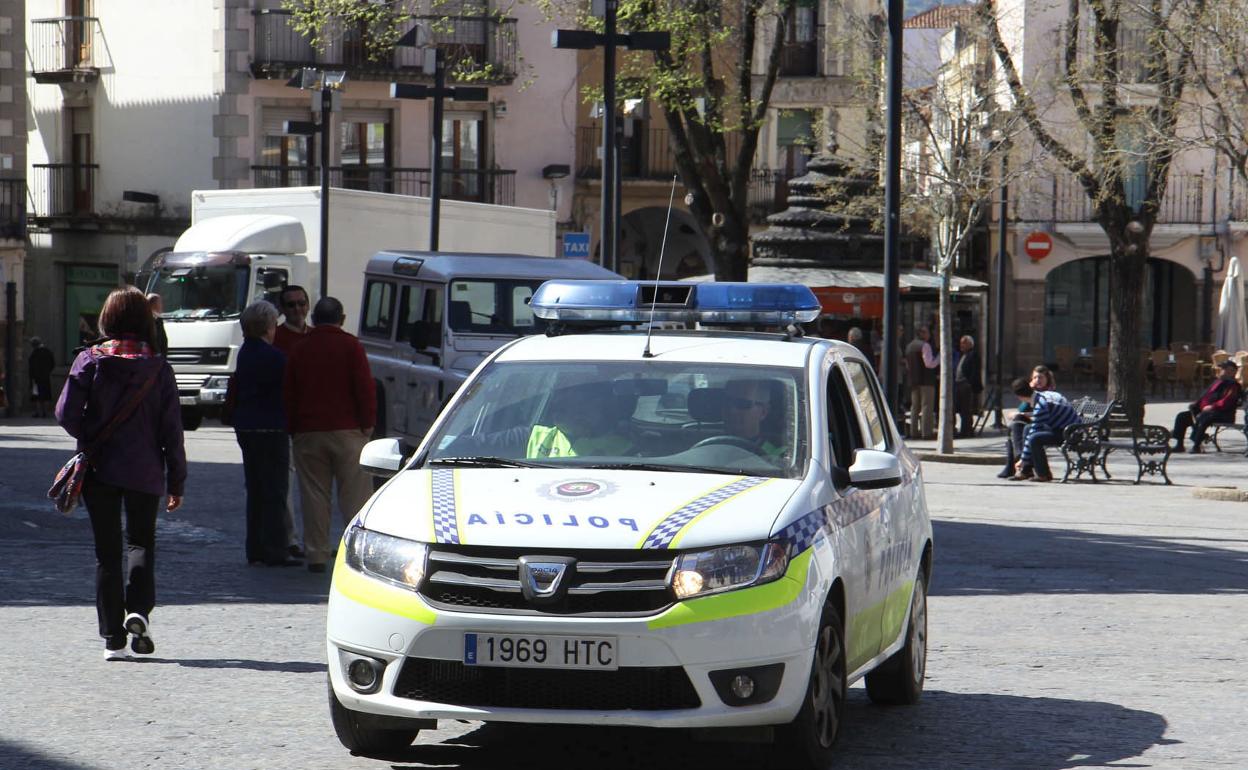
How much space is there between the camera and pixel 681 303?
27.7ft

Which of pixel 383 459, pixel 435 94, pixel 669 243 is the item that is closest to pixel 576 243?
pixel 435 94

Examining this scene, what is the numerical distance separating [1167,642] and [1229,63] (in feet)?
46.8

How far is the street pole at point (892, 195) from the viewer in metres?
18.3

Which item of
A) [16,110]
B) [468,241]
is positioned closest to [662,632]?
[468,241]

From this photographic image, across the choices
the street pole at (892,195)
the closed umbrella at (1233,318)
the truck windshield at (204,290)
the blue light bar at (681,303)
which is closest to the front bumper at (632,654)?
the blue light bar at (681,303)

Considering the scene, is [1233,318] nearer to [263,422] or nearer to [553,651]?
[263,422]

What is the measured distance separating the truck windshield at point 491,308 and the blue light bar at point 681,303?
11.3 meters

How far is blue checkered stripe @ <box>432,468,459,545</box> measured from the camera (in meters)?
6.57

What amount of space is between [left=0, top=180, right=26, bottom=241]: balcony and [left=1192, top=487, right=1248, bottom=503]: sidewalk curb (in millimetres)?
29394

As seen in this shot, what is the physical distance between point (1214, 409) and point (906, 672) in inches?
919

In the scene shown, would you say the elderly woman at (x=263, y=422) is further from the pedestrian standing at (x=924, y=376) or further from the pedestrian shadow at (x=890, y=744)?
the pedestrian standing at (x=924, y=376)

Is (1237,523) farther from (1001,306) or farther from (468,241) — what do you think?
(1001,306)

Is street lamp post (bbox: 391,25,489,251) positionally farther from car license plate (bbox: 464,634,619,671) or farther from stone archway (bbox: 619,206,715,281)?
car license plate (bbox: 464,634,619,671)

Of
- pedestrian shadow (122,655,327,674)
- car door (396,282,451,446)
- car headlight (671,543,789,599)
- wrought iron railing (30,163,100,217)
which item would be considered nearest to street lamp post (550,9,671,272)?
car door (396,282,451,446)
